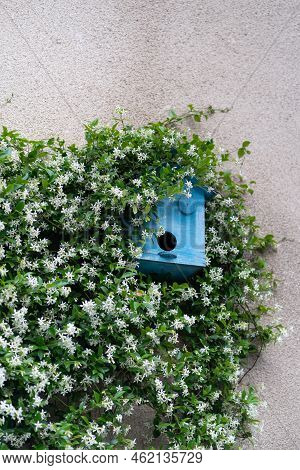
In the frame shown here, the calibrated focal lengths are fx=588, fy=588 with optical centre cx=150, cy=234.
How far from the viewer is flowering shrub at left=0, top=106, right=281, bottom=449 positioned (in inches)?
93.7

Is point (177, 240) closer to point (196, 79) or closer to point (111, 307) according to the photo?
point (111, 307)

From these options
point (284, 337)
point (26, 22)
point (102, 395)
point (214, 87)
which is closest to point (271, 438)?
point (284, 337)

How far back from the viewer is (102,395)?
101 inches

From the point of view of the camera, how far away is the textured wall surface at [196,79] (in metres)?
3.15

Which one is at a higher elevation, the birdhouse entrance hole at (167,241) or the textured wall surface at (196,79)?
the textured wall surface at (196,79)

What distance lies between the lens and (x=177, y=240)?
281 centimetres

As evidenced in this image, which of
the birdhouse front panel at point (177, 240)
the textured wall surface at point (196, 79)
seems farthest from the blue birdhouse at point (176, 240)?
the textured wall surface at point (196, 79)

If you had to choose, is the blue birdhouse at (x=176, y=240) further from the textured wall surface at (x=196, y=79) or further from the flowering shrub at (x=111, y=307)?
the textured wall surface at (x=196, y=79)

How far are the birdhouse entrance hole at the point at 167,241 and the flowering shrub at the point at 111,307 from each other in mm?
142

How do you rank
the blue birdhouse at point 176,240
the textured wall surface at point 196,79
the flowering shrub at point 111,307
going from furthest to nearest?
the textured wall surface at point 196,79, the blue birdhouse at point 176,240, the flowering shrub at point 111,307

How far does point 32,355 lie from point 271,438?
133 cm

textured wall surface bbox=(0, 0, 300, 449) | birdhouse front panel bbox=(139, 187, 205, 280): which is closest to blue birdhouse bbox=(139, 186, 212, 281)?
birdhouse front panel bbox=(139, 187, 205, 280)

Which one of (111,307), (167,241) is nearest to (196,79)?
(167,241)

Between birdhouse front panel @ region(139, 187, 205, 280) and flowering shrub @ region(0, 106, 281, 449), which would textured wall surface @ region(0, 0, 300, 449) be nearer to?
flowering shrub @ region(0, 106, 281, 449)
